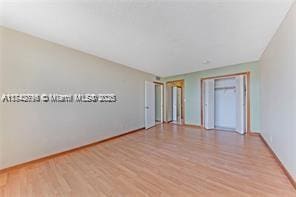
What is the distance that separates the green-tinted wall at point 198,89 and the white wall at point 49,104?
304 centimetres

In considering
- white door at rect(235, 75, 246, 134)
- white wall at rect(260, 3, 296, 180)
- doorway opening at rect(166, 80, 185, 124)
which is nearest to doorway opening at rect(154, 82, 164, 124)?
doorway opening at rect(166, 80, 185, 124)

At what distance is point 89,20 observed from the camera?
8.22 ft

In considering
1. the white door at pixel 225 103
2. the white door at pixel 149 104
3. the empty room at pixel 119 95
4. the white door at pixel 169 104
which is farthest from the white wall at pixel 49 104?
the white door at pixel 225 103

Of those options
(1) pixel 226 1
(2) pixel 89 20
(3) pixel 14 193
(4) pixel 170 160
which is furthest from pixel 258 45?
(3) pixel 14 193

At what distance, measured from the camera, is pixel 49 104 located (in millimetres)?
3236

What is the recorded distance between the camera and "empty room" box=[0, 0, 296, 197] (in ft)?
6.96

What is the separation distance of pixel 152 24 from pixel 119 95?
280 cm

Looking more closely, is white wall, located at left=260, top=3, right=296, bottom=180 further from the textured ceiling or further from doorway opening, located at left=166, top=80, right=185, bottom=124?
doorway opening, located at left=166, top=80, right=185, bottom=124

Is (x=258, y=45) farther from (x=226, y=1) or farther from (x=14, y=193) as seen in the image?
(x=14, y=193)

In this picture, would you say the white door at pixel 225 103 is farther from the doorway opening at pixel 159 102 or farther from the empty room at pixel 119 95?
the doorway opening at pixel 159 102

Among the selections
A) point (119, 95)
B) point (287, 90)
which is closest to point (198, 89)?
→ point (119, 95)

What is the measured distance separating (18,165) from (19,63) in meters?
1.76

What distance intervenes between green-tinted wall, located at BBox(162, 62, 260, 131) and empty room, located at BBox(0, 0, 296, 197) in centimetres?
4

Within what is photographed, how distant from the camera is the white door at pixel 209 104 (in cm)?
598
